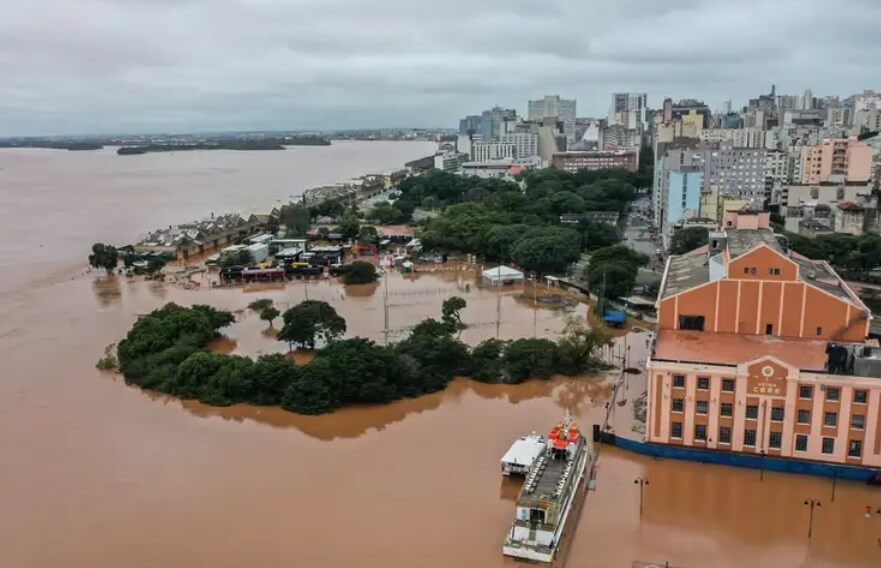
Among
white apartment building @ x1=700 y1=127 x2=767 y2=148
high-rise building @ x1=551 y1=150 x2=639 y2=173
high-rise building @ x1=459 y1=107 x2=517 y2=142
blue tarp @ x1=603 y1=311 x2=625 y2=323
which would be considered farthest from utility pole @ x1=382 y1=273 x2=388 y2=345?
high-rise building @ x1=459 y1=107 x2=517 y2=142

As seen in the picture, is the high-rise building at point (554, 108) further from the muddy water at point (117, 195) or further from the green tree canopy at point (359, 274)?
the green tree canopy at point (359, 274)

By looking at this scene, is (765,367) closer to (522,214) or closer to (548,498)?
(548,498)

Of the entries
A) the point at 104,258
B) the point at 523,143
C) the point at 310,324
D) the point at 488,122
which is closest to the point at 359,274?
the point at 310,324

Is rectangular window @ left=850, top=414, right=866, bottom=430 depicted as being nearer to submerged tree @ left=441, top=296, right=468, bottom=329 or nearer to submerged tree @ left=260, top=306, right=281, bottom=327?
submerged tree @ left=441, top=296, right=468, bottom=329

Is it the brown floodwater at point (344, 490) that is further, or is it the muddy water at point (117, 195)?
the muddy water at point (117, 195)

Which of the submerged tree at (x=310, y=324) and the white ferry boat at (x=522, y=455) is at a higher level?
the submerged tree at (x=310, y=324)

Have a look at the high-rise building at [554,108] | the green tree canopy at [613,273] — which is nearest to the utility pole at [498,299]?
the green tree canopy at [613,273]
